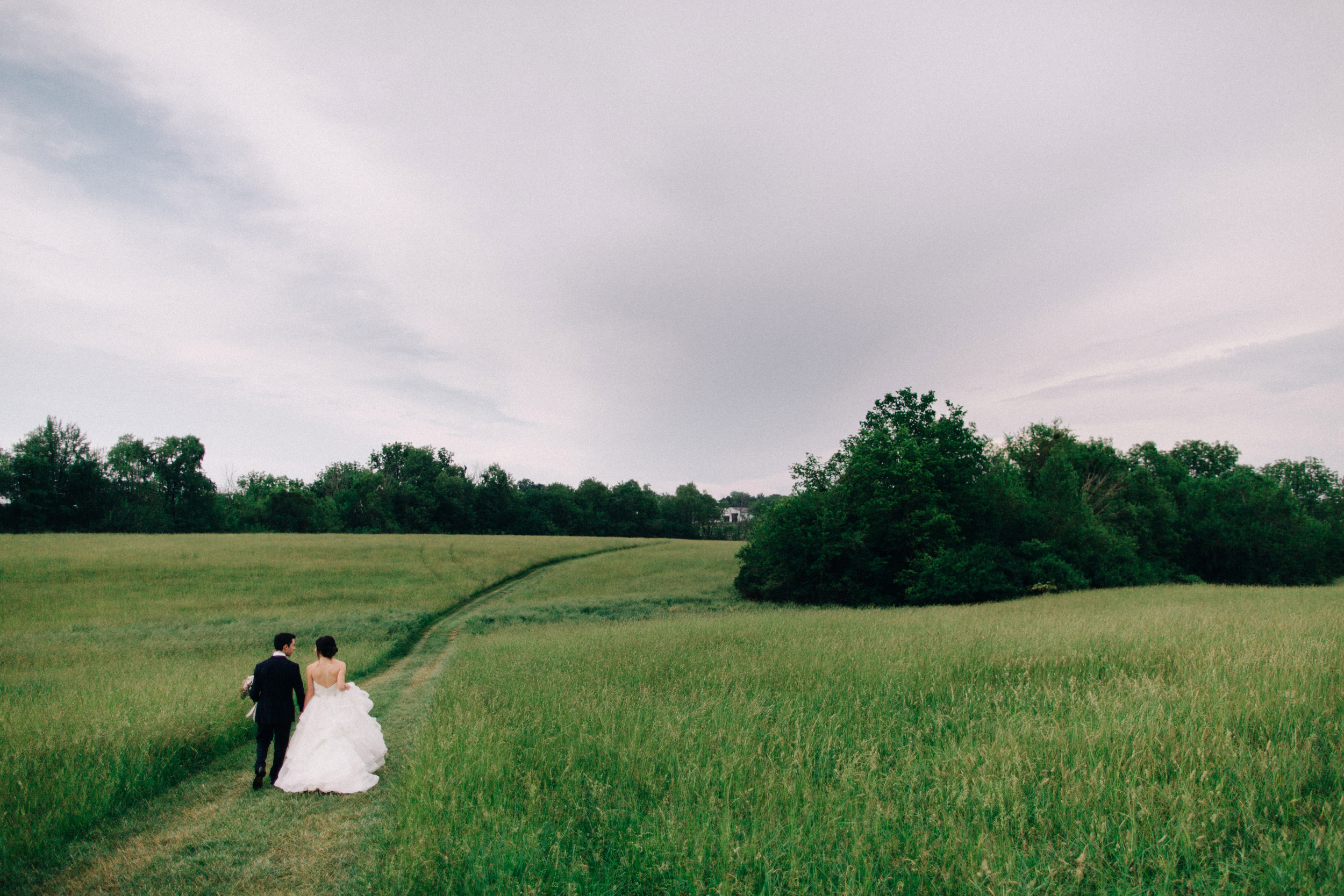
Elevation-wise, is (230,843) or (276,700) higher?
(276,700)

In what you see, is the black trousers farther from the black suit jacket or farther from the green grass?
the green grass

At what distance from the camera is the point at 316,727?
7.72 metres

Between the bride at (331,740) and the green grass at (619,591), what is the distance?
1572 cm

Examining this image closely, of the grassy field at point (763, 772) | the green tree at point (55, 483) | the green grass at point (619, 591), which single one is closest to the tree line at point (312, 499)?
the green tree at point (55, 483)

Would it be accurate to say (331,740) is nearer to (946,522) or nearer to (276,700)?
(276,700)

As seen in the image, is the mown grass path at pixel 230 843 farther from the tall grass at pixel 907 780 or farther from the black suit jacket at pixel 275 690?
the black suit jacket at pixel 275 690

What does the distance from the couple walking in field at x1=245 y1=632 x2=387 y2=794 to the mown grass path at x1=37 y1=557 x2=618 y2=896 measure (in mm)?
210

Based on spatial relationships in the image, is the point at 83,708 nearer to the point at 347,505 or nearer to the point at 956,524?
the point at 956,524

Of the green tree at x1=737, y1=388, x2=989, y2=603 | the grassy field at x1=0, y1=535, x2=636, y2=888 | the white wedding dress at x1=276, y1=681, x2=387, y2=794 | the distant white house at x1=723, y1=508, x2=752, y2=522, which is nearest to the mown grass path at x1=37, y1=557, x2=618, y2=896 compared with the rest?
the white wedding dress at x1=276, y1=681, x2=387, y2=794

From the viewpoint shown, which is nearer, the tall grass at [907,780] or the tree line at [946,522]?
the tall grass at [907,780]

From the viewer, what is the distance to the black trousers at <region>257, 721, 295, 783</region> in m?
7.67

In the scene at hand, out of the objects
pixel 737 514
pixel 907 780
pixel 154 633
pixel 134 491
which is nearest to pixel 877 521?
pixel 907 780

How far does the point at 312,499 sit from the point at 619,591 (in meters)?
73.8

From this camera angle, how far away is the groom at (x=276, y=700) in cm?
784
